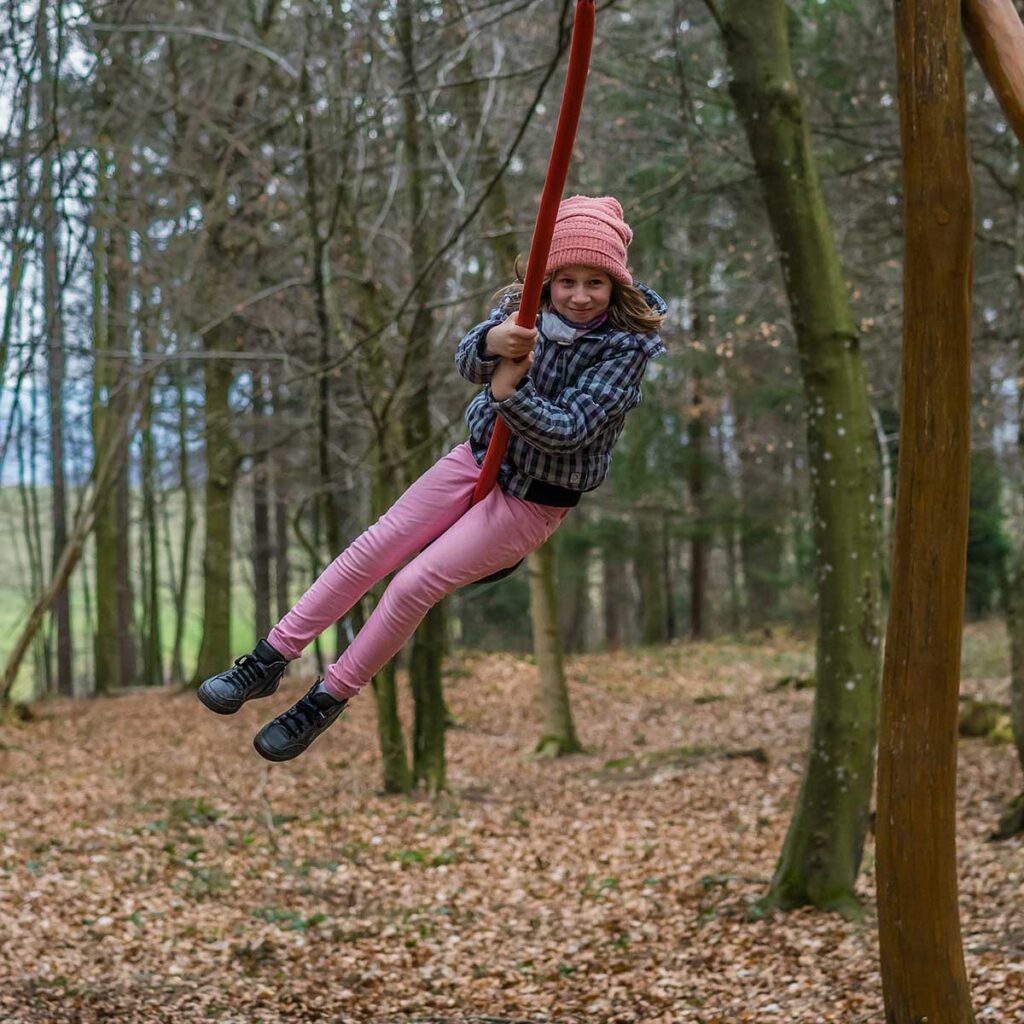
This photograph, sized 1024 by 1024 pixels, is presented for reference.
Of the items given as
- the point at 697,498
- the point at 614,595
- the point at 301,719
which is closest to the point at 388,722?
the point at 301,719

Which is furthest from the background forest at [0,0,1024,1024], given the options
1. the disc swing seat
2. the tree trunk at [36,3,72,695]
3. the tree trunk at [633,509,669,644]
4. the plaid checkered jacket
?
the disc swing seat

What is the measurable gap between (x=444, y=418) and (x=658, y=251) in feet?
13.2

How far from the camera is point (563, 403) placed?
3531 mm

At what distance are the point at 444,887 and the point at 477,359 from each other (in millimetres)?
5550

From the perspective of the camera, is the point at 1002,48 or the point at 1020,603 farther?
the point at 1020,603

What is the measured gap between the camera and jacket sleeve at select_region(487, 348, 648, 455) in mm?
3389

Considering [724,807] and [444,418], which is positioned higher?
[444,418]

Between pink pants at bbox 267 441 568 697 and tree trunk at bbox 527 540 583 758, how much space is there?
→ 9.04 meters

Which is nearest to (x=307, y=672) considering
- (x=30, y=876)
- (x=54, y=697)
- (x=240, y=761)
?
(x=54, y=697)

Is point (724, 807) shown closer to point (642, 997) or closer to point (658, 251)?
point (642, 997)

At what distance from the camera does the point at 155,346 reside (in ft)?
39.5

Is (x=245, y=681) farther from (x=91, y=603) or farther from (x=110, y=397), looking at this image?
(x=91, y=603)

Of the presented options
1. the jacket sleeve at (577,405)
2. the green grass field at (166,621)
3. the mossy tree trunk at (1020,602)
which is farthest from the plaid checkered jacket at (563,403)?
the green grass field at (166,621)

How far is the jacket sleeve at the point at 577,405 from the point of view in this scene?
339 cm
